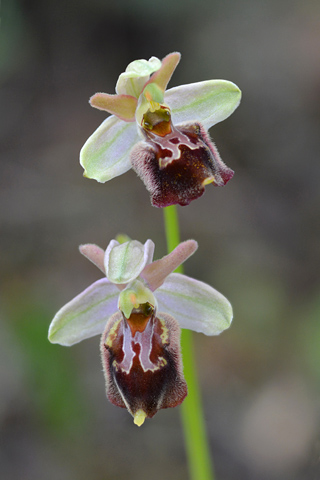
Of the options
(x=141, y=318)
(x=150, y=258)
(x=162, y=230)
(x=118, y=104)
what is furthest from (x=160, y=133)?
(x=162, y=230)

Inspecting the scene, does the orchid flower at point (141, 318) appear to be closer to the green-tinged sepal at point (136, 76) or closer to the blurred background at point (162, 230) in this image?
the green-tinged sepal at point (136, 76)

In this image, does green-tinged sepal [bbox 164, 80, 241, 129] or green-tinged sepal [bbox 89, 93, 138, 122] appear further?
green-tinged sepal [bbox 164, 80, 241, 129]

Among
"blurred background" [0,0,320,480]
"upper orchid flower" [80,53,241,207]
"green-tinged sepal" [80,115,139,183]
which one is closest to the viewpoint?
"upper orchid flower" [80,53,241,207]

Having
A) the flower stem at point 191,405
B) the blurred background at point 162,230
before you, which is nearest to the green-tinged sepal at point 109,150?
the flower stem at point 191,405

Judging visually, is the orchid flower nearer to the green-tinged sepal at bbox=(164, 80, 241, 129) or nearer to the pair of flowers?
the pair of flowers

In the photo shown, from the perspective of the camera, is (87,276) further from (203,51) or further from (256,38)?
(256,38)

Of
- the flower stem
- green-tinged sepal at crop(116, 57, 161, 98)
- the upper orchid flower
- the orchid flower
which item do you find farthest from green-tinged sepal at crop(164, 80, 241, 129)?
the orchid flower

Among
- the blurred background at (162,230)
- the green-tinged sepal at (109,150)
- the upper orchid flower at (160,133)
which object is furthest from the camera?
the blurred background at (162,230)

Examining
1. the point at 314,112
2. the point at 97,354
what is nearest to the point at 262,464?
the point at 97,354
